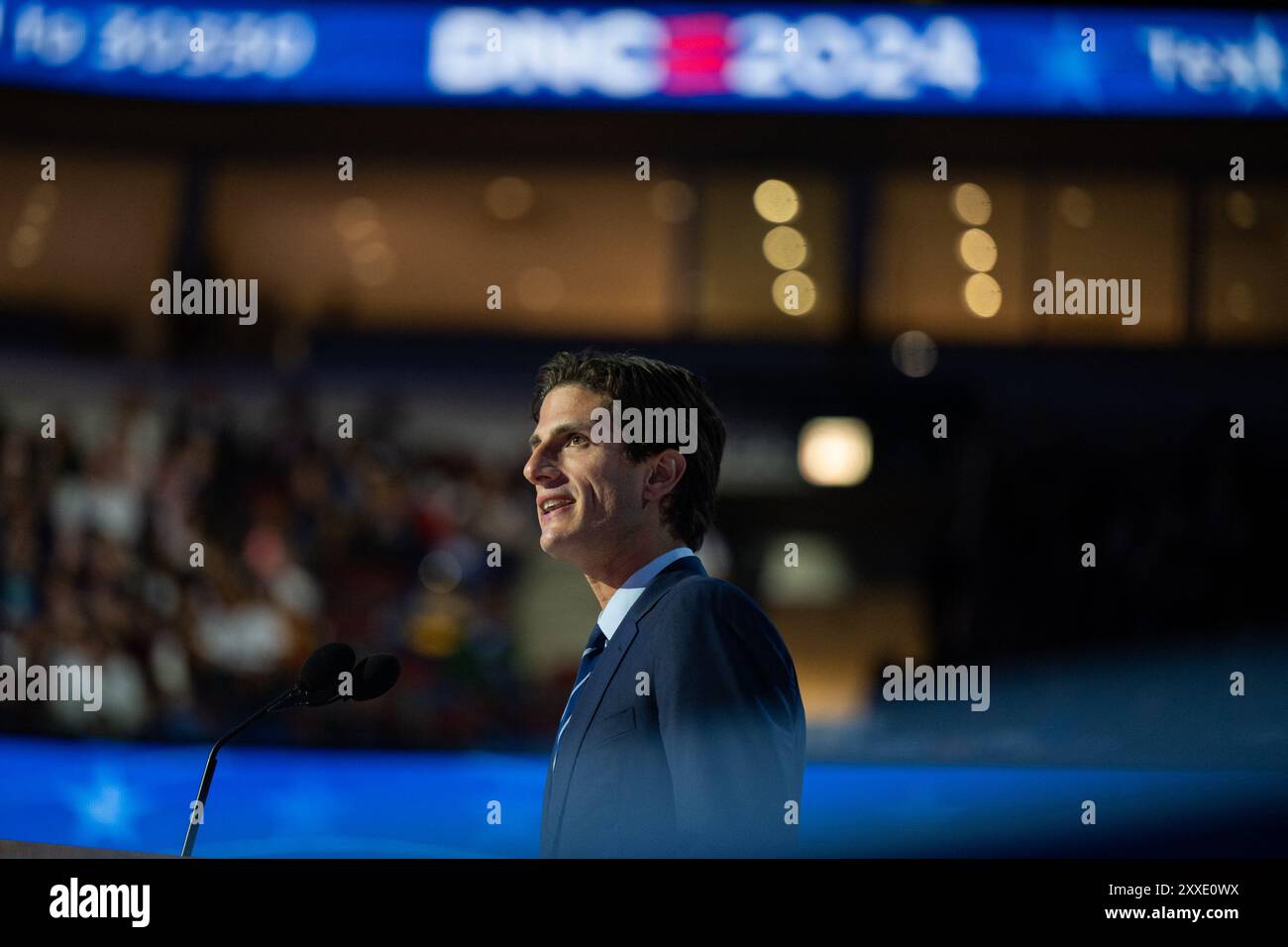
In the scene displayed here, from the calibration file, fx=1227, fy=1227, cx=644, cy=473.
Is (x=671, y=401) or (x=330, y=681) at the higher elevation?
(x=671, y=401)

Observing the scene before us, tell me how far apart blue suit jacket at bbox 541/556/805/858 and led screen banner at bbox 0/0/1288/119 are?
4656 mm

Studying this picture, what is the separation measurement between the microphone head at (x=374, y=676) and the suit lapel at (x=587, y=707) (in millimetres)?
281

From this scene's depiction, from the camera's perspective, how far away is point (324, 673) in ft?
5.84

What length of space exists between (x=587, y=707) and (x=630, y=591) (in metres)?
0.21

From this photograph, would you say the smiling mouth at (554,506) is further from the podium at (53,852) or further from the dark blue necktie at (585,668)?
the podium at (53,852)

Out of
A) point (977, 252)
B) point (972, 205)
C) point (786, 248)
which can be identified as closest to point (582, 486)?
point (786, 248)

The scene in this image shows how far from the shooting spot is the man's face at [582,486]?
201 centimetres

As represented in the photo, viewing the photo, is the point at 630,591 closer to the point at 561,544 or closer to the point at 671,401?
the point at 561,544

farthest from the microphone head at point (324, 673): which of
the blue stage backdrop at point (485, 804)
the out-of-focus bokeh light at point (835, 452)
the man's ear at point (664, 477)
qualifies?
the out-of-focus bokeh light at point (835, 452)

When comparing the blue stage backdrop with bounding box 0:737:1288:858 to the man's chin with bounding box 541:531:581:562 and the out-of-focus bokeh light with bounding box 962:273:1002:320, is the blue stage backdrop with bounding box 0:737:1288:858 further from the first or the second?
the man's chin with bounding box 541:531:581:562

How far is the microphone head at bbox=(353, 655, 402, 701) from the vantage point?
183cm

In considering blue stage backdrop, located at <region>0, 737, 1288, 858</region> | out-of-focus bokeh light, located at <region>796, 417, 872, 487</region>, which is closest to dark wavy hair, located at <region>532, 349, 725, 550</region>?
blue stage backdrop, located at <region>0, 737, 1288, 858</region>

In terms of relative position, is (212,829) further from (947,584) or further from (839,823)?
(947,584)
